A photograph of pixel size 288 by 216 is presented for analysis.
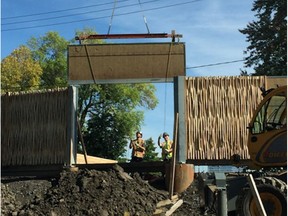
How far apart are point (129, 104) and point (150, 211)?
106 ft

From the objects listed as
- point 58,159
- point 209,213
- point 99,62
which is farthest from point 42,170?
point 209,213

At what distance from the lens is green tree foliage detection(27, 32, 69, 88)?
1684 inches

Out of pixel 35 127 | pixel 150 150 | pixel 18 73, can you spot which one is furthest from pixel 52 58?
pixel 35 127

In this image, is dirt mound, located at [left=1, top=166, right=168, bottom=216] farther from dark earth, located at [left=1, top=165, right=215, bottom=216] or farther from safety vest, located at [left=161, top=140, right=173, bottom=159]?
safety vest, located at [left=161, top=140, right=173, bottom=159]

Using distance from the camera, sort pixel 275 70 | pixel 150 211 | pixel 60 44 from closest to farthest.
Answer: pixel 150 211 → pixel 275 70 → pixel 60 44

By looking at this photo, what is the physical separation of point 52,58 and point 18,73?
7.25 meters

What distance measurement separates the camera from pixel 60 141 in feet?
44.6

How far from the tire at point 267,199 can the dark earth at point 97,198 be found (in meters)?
1.16

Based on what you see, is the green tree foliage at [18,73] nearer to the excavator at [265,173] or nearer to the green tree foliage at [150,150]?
the green tree foliage at [150,150]

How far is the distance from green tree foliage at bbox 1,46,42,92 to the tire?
31.7 m

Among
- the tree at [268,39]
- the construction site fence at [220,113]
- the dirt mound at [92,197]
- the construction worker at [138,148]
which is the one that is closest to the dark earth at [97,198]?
the dirt mound at [92,197]

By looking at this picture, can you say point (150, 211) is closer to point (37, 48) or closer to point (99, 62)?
point (99, 62)

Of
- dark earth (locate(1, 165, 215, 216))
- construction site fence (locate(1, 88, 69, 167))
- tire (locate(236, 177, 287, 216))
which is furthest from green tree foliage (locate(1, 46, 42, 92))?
tire (locate(236, 177, 287, 216))

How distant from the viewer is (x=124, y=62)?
1404 centimetres
